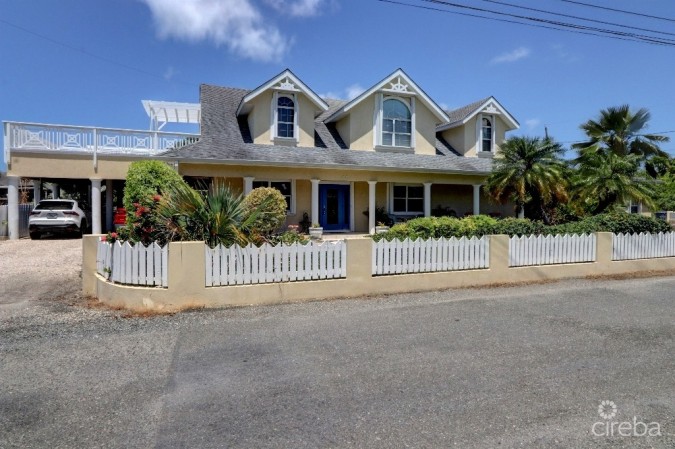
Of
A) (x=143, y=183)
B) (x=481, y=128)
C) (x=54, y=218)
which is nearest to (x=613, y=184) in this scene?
(x=481, y=128)

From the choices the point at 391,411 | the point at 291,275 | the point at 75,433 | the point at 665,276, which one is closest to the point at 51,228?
the point at 291,275

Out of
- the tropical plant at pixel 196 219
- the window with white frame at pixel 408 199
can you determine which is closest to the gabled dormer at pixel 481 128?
the window with white frame at pixel 408 199

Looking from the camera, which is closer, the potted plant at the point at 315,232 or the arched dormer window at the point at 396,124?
the potted plant at the point at 315,232

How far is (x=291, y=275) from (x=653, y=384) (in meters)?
5.21

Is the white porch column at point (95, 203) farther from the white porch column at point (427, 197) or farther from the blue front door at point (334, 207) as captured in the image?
the white porch column at point (427, 197)

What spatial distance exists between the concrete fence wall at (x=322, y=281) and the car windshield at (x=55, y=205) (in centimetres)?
1086

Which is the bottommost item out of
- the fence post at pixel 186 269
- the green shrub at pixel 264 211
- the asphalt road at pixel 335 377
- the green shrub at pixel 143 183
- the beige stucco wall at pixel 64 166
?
the asphalt road at pixel 335 377

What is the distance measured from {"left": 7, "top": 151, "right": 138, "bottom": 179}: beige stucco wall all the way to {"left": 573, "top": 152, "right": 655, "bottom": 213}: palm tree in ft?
57.0

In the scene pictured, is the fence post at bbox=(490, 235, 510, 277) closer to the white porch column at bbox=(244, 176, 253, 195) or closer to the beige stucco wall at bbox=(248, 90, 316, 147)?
the white porch column at bbox=(244, 176, 253, 195)

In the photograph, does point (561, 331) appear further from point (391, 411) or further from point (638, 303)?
point (391, 411)

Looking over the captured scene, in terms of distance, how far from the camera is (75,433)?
10.2ft

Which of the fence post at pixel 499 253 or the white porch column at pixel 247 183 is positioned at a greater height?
the white porch column at pixel 247 183

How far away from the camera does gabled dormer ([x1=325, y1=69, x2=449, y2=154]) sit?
18.0 metres

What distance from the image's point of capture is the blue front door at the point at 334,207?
17.6m
